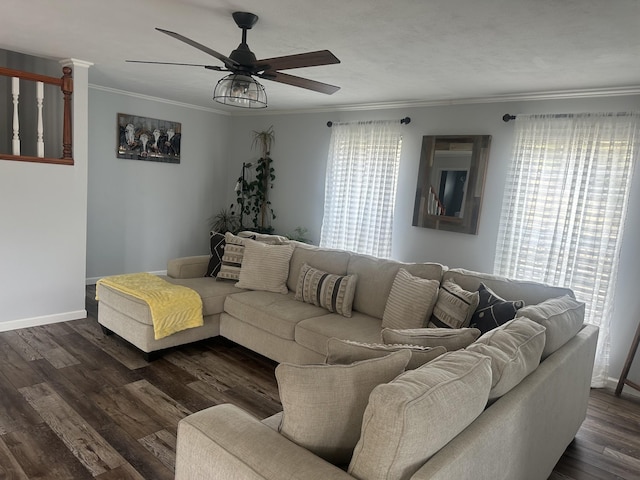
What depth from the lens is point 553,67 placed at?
3045 millimetres

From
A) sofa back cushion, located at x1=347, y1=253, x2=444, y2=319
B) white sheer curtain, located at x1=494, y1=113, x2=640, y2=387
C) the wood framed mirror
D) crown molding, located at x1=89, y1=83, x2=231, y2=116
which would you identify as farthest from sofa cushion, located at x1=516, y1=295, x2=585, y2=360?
crown molding, located at x1=89, y1=83, x2=231, y2=116

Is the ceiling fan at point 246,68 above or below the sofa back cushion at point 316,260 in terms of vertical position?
above

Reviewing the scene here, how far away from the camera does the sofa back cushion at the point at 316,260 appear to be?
3.78 m

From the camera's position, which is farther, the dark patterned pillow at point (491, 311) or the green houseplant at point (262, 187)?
the green houseplant at point (262, 187)

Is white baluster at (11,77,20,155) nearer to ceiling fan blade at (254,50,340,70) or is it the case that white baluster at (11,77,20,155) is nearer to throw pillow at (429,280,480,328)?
ceiling fan blade at (254,50,340,70)

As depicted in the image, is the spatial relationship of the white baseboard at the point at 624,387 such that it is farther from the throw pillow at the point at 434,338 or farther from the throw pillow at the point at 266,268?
the throw pillow at the point at 266,268

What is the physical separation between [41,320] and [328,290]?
2686 mm

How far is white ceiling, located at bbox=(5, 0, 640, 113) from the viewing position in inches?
87.9

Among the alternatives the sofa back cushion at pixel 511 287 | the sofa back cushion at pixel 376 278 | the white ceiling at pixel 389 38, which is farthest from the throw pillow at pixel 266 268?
the white ceiling at pixel 389 38

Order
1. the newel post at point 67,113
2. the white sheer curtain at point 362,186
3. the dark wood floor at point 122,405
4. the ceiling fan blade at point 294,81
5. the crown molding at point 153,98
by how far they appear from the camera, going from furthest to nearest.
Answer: the crown molding at point 153,98 < the white sheer curtain at point 362,186 < the newel post at point 67,113 < the ceiling fan blade at point 294,81 < the dark wood floor at point 122,405

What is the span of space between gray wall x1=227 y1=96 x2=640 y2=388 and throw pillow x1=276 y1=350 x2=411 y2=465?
10.3ft

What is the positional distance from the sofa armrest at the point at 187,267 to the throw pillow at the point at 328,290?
3.67 feet

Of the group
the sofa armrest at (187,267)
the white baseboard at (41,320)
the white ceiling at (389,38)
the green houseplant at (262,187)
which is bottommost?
the white baseboard at (41,320)

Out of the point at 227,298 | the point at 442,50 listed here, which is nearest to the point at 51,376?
the point at 227,298
